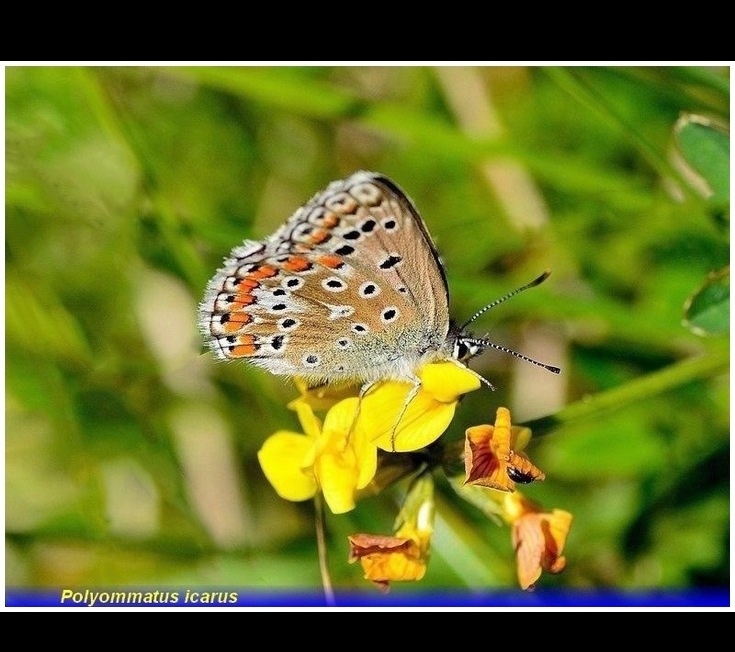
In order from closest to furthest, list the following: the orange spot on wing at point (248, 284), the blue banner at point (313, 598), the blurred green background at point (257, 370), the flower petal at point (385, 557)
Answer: the flower petal at point (385, 557), the orange spot on wing at point (248, 284), the blue banner at point (313, 598), the blurred green background at point (257, 370)

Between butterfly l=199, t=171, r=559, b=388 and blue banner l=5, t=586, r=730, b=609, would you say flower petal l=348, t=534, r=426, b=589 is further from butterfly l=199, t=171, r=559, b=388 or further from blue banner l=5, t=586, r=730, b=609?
blue banner l=5, t=586, r=730, b=609

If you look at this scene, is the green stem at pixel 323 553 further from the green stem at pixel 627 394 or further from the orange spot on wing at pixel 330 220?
the orange spot on wing at pixel 330 220

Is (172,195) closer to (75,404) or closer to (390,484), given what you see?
(75,404)

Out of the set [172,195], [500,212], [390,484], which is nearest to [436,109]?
[500,212]

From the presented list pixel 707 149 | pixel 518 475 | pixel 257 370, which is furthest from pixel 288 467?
pixel 707 149

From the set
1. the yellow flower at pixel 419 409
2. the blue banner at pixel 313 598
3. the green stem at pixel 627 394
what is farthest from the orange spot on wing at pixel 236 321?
the blue banner at pixel 313 598

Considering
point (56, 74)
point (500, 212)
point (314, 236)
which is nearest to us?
point (314, 236)
